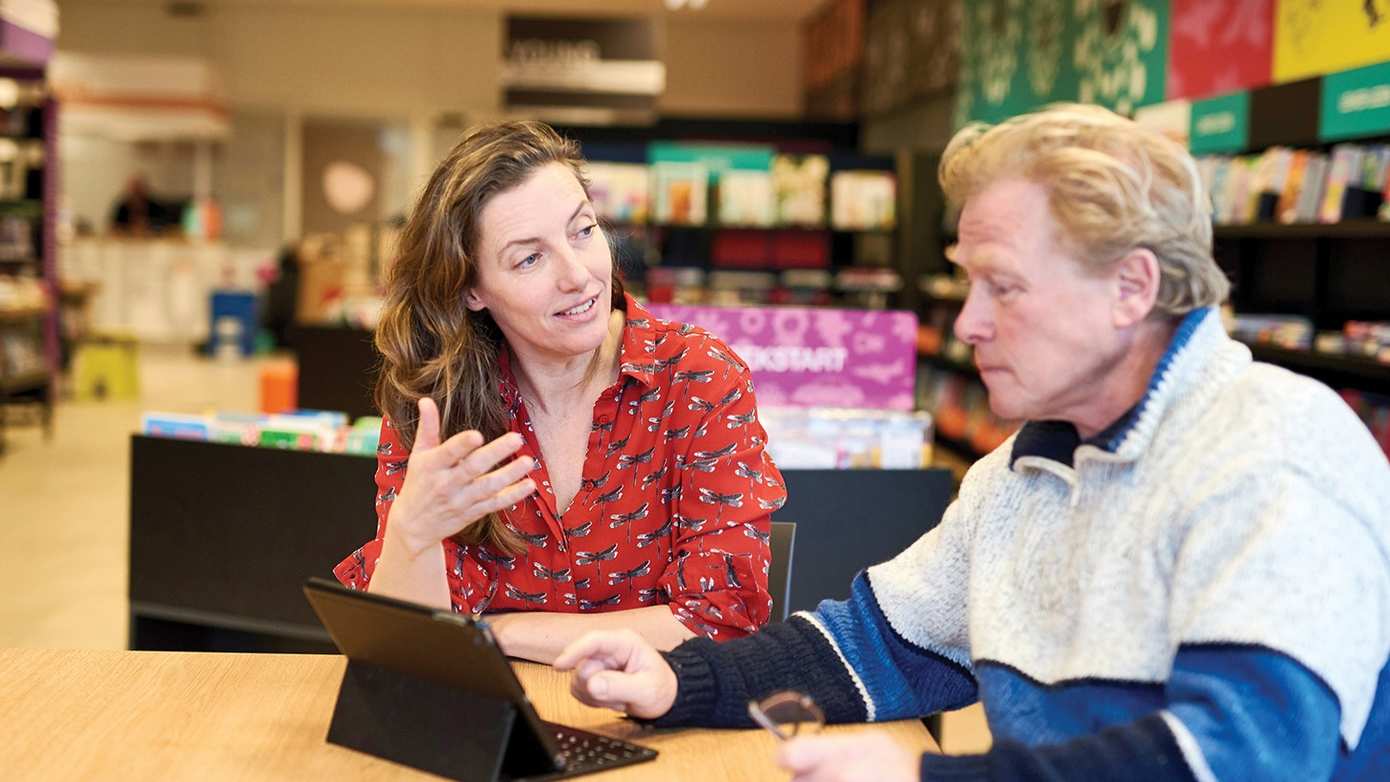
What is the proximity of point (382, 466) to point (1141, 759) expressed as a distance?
1.30m

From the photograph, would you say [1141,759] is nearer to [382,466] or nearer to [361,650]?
[361,650]

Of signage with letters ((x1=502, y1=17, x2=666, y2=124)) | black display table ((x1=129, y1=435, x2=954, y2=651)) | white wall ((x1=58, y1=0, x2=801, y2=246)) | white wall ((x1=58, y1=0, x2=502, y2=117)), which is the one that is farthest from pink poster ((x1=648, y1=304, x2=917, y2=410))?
white wall ((x1=58, y1=0, x2=502, y2=117))

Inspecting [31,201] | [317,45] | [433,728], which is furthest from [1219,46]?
[317,45]

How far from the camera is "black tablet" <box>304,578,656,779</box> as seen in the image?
4.69 ft

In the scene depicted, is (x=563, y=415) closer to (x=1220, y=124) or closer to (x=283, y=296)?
(x=1220, y=124)

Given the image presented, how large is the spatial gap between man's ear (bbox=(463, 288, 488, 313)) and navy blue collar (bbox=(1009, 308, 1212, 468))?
937 mm

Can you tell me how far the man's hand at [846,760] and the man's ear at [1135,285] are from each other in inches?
17.5

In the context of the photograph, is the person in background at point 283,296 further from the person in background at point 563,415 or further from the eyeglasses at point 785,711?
the eyeglasses at point 785,711

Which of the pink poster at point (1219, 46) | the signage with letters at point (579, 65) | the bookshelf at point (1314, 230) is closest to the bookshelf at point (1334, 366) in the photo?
the bookshelf at point (1314, 230)

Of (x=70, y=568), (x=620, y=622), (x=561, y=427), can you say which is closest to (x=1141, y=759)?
(x=620, y=622)

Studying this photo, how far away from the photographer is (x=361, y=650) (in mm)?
1603

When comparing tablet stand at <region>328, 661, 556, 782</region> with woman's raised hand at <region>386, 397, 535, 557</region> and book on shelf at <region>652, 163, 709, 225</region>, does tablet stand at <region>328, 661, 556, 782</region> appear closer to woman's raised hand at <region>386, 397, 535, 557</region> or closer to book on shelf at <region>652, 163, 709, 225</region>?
woman's raised hand at <region>386, 397, 535, 557</region>

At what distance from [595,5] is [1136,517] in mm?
16281

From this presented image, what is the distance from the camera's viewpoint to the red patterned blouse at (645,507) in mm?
2143
